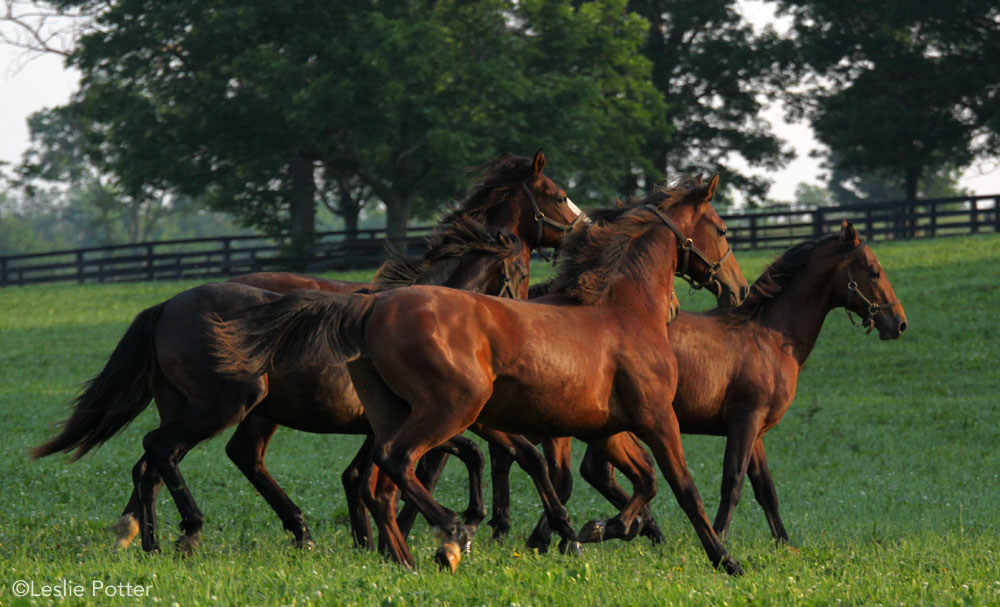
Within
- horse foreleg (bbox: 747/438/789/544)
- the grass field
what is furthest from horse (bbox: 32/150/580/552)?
horse foreleg (bbox: 747/438/789/544)

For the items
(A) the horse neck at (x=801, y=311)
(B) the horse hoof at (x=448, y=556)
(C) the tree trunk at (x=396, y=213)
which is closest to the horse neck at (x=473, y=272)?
(B) the horse hoof at (x=448, y=556)

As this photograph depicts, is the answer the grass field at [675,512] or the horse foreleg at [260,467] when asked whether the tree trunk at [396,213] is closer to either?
the grass field at [675,512]

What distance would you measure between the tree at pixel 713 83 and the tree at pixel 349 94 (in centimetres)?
706

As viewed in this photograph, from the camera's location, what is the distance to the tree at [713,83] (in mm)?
42156

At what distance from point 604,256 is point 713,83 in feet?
124

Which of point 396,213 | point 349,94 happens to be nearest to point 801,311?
point 349,94

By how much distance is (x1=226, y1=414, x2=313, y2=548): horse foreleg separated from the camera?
796 centimetres

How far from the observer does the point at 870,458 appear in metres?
13.8

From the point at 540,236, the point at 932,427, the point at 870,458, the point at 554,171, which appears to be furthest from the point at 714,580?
the point at 554,171

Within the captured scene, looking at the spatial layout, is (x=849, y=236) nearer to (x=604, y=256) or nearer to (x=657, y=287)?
(x=657, y=287)

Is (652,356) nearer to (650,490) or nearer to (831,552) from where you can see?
(650,490)

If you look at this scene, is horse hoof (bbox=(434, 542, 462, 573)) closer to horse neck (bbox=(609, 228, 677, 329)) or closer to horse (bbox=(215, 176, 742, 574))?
horse (bbox=(215, 176, 742, 574))

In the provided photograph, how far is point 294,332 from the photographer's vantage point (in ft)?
21.0

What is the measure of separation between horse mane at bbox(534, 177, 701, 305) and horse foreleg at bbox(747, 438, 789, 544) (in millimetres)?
2053
